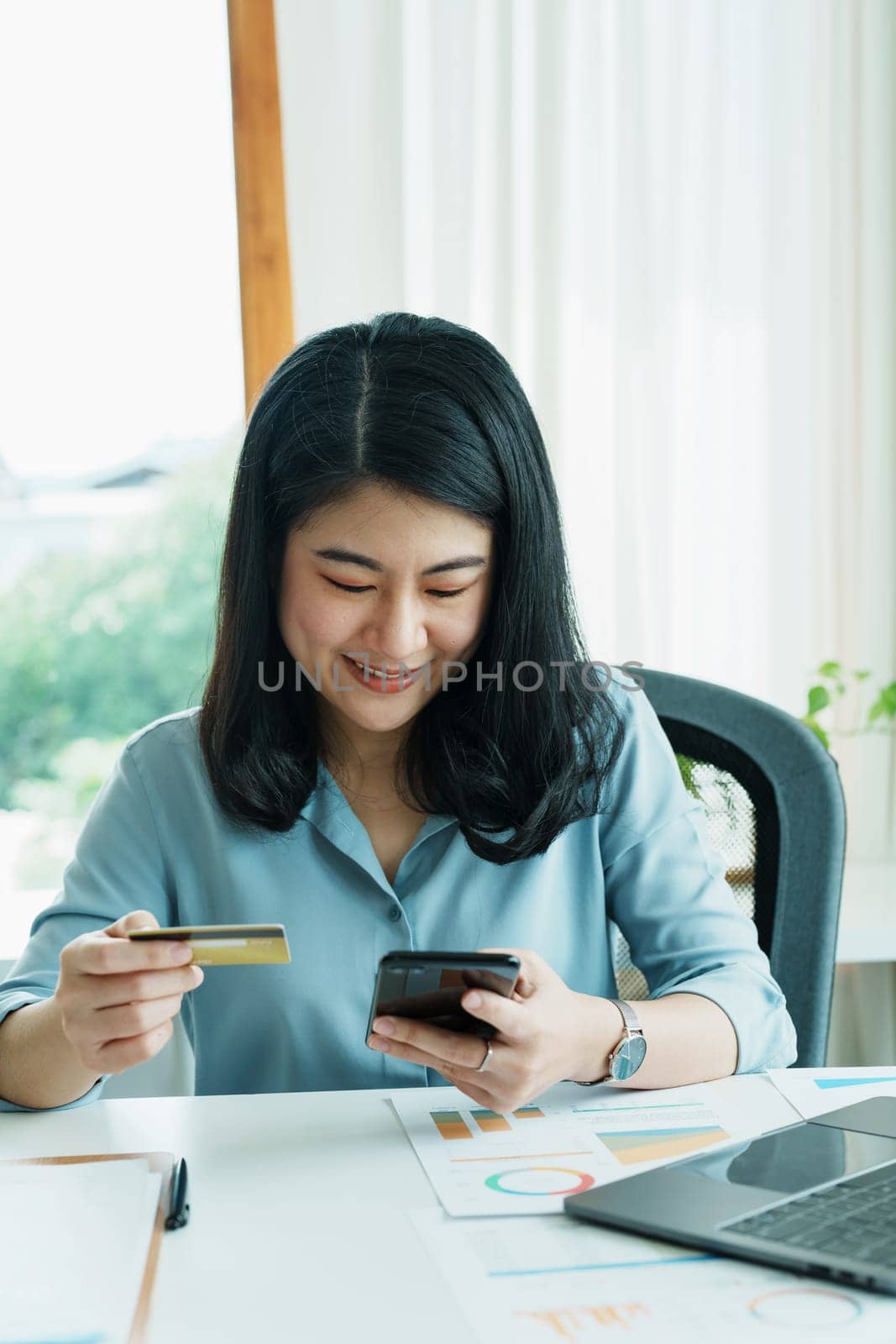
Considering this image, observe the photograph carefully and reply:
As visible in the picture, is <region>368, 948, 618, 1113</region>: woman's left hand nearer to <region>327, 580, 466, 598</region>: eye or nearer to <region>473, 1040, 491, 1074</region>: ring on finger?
<region>473, 1040, 491, 1074</region>: ring on finger

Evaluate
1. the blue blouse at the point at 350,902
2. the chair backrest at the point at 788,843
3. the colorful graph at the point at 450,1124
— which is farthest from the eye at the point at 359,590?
the colorful graph at the point at 450,1124

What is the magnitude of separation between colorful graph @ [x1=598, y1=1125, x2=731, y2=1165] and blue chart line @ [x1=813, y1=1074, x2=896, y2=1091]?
137 millimetres

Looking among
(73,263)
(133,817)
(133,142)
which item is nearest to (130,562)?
(73,263)

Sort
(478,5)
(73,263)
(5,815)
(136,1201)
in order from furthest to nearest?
1. (5,815)
2. (73,263)
3. (478,5)
4. (136,1201)

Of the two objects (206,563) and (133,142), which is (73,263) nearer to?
(133,142)

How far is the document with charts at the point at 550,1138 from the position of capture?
850 mm

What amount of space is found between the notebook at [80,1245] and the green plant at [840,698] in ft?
5.28

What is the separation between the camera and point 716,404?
7.94ft

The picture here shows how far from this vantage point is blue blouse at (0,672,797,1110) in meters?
1.22

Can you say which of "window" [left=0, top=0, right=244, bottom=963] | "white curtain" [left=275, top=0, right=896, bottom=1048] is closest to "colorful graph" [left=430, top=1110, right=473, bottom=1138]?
"window" [left=0, top=0, right=244, bottom=963]

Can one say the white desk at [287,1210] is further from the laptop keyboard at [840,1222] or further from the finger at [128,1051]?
the laptop keyboard at [840,1222]

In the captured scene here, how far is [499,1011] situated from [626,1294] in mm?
252

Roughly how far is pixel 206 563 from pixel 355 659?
11.4 feet

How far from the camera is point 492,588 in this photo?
1258 millimetres
